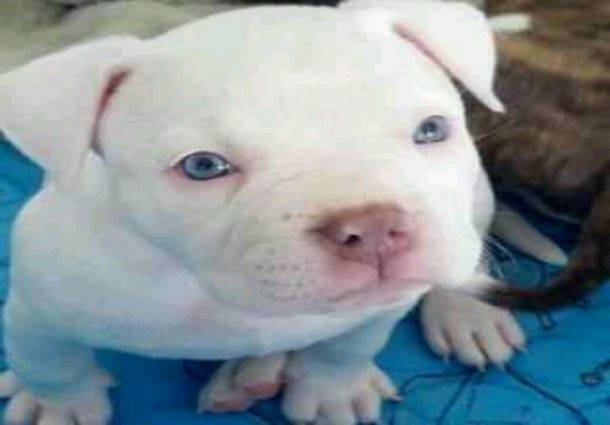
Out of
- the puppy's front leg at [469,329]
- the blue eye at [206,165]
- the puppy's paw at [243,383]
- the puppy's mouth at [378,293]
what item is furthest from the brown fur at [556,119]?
the blue eye at [206,165]

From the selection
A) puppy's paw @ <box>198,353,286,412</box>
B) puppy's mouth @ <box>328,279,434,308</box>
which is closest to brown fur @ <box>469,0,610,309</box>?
puppy's paw @ <box>198,353,286,412</box>

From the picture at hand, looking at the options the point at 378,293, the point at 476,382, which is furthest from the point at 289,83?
the point at 476,382

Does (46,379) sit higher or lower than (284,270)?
lower

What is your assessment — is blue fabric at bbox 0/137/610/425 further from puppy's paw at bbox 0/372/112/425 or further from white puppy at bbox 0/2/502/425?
white puppy at bbox 0/2/502/425

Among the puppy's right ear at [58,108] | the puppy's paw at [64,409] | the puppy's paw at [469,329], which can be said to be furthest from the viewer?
the puppy's paw at [469,329]

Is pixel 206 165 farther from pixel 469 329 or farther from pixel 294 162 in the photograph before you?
pixel 469 329

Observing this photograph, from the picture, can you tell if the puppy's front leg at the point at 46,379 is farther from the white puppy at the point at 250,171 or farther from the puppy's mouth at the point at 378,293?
the puppy's mouth at the point at 378,293
